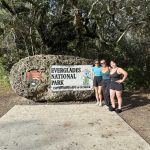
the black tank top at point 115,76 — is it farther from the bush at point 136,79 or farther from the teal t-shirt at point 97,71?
the bush at point 136,79

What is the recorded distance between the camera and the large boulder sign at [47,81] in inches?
570

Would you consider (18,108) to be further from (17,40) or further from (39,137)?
(17,40)

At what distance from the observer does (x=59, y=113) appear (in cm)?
1241

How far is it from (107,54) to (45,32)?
3.35m

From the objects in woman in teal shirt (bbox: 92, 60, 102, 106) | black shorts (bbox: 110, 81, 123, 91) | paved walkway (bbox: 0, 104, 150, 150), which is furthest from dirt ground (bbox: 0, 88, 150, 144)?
woman in teal shirt (bbox: 92, 60, 102, 106)

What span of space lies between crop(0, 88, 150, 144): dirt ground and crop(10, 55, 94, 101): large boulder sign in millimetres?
408

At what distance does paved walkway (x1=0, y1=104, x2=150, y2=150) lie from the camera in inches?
334

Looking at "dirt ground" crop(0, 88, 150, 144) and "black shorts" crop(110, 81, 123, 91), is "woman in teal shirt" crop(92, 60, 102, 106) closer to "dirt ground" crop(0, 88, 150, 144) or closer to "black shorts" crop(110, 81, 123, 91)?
"dirt ground" crop(0, 88, 150, 144)

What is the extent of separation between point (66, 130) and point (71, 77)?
5171 mm

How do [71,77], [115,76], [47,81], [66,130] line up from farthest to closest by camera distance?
1. [71,77]
2. [47,81]
3. [115,76]
4. [66,130]

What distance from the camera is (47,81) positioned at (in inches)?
573

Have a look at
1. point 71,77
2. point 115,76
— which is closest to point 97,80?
point 71,77

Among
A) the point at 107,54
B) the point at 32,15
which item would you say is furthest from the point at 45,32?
the point at 107,54

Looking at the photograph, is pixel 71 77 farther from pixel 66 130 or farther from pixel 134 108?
pixel 66 130
